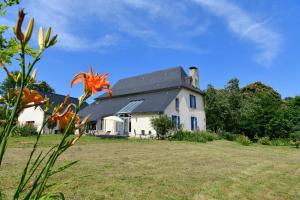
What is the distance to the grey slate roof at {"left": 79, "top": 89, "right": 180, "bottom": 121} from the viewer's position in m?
28.6

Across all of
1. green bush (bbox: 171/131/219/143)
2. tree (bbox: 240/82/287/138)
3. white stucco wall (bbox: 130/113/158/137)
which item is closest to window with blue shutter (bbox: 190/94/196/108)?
tree (bbox: 240/82/287/138)

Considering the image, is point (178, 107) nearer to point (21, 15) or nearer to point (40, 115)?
point (40, 115)

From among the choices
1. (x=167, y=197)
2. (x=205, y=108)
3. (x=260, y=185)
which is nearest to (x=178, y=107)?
(x=205, y=108)

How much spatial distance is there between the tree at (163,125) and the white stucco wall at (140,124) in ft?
11.1

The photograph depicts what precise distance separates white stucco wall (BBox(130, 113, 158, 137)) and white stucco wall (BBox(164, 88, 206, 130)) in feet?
7.52

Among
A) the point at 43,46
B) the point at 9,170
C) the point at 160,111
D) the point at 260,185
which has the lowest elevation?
the point at 260,185

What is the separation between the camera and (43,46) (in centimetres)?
116

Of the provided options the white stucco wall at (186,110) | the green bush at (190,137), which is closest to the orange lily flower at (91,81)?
the green bush at (190,137)

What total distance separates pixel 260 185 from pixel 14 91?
7.27 m

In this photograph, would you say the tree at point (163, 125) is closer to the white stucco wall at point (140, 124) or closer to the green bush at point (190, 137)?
the green bush at point (190, 137)

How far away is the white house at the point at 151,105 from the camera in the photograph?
28.8 m

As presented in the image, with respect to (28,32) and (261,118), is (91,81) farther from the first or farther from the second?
(261,118)

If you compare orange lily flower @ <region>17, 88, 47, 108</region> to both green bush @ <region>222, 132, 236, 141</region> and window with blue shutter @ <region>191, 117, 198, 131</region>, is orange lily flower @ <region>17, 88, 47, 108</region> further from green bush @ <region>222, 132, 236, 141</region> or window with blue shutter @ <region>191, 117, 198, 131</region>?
window with blue shutter @ <region>191, 117, 198, 131</region>

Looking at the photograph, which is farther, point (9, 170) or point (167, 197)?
point (9, 170)
